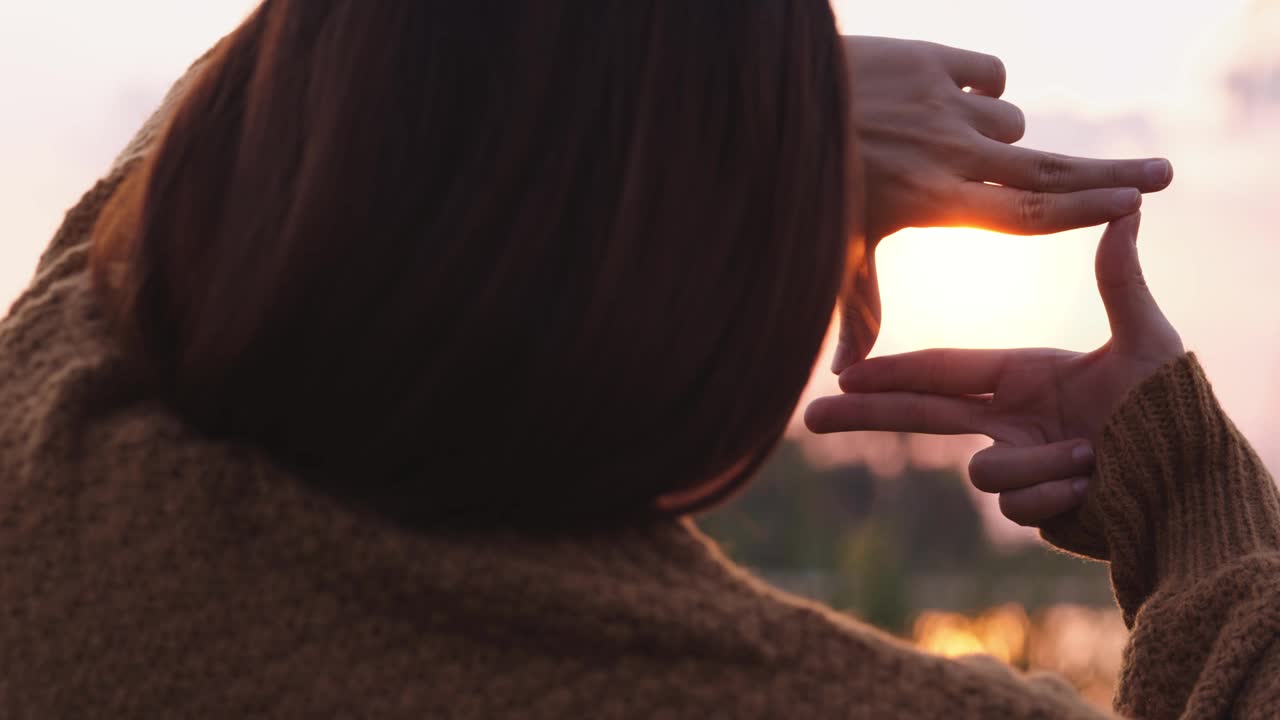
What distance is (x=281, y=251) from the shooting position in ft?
2.83

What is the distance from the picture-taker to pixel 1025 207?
1588 millimetres

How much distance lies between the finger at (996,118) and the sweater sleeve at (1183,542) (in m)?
0.39

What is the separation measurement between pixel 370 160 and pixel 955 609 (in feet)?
31.4

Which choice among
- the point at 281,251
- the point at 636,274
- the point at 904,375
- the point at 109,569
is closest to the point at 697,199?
the point at 636,274

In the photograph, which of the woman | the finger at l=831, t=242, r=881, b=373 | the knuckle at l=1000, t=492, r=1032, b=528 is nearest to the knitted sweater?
the woman

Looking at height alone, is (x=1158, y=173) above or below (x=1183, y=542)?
above

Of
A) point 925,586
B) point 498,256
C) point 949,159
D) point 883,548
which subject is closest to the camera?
point 498,256

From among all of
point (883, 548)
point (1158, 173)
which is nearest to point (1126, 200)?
point (1158, 173)

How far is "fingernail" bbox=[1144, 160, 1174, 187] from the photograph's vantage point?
163cm

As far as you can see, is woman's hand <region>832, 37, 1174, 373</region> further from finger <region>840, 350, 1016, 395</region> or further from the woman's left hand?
finger <region>840, 350, 1016, 395</region>

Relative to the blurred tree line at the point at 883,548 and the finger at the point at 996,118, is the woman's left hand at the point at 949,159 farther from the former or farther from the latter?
the blurred tree line at the point at 883,548

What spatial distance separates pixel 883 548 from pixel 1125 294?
739cm

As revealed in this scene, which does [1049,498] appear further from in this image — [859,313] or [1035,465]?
[859,313]

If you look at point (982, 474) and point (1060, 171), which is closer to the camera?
point (1060, 171)
